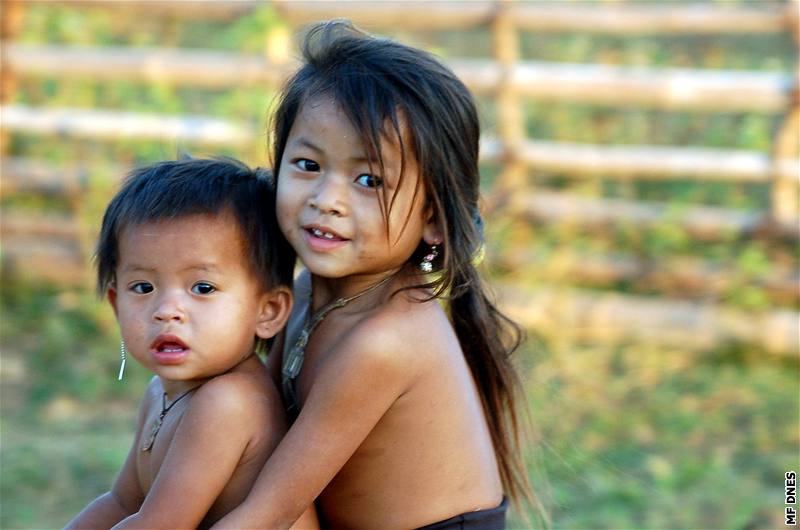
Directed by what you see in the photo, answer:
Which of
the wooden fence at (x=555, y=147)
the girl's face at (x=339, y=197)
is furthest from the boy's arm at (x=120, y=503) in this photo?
the wooden fence at (x=555, y=147)

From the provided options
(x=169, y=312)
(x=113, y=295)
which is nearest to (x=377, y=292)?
(x=169, y=312)

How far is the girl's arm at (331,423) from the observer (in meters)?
1.93

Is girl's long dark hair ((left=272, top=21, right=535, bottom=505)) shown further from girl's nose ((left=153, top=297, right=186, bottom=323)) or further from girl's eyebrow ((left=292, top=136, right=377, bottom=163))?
girl's nose ((left=153, top=297, right=186, bottom=323))

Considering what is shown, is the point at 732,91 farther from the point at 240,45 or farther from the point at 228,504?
the point at 228,504

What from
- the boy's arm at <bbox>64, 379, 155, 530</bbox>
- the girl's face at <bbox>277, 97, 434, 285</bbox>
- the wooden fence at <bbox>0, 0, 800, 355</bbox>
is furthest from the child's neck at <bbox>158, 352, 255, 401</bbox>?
the wooden fence at <bbox>0, 0, 800, 355</bbox>

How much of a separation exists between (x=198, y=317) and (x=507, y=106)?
383 centimetres

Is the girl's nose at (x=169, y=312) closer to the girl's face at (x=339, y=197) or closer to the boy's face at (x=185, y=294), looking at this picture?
the boy's face at (x=185, y=294)

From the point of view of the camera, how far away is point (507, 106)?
557 centimetres

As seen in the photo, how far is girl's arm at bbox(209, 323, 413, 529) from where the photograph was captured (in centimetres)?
193

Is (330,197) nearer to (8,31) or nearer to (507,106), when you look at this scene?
(507,106)

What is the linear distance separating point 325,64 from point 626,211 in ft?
12.2

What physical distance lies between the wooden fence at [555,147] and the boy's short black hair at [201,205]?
2998mm

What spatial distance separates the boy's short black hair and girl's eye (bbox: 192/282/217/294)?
0.31ft

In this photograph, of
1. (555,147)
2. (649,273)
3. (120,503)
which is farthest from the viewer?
(555,147)
